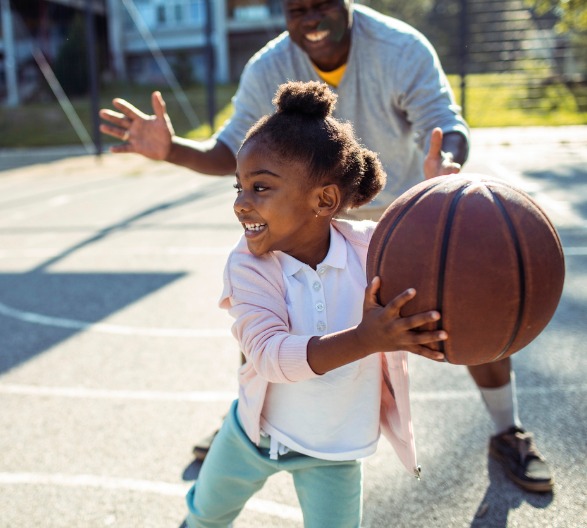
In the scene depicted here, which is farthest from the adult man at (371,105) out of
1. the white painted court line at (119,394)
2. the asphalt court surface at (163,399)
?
the white painted court line at (119,394)

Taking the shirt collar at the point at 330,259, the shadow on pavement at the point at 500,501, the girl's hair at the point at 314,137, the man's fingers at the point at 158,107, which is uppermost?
the girl's hair at the point at 314,137

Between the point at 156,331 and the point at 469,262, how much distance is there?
3.88 metres

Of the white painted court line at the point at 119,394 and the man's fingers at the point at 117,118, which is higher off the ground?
the man's fingers at the point at 117,118

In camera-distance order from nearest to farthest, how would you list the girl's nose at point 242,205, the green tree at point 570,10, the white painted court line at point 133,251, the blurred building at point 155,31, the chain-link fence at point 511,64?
the girl's nose at point 242,205, the white painted court line at point 133,251, the green tree at point 570,10, the chain-link fence at point 511,64, the blurred building at point 155,31

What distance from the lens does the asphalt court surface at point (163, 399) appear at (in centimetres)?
299

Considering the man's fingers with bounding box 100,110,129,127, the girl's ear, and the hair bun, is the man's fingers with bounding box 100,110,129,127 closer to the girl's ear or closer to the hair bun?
the hair bun

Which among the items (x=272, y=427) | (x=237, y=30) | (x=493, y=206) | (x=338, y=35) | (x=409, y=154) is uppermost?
(x=338, y=35)

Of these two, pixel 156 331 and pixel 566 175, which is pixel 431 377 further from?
pixel 566 175

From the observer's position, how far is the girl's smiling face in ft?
6.63

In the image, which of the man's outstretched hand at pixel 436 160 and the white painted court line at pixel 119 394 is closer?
the man's outstretched hand at pixel 436 160

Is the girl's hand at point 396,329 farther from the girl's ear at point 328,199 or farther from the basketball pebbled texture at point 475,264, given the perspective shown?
the girl's ear at point 328,199

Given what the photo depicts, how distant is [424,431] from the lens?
359cm

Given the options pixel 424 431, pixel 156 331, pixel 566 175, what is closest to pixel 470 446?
pixel 424 431

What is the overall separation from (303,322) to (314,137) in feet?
1.72
